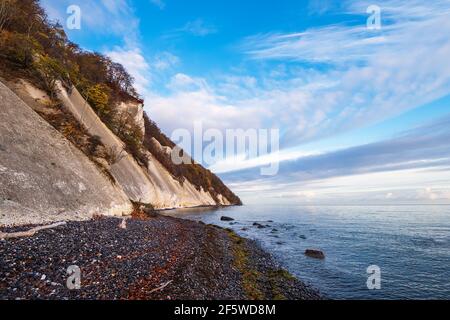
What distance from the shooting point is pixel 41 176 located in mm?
18391

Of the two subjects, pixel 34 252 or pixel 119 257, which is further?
pixel 119 257

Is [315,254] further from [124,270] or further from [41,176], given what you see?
[41,176]

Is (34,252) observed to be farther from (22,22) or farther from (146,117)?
(146,117)

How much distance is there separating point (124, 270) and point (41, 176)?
11927 mm

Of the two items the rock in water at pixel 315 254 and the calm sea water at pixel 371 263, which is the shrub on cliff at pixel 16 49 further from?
the rock in water at pixel 315 254

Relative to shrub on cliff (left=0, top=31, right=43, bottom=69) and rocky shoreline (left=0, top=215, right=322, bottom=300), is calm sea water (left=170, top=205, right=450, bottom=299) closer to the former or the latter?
rocky shoreline (left=0, top=215, right=322, bottom=300)

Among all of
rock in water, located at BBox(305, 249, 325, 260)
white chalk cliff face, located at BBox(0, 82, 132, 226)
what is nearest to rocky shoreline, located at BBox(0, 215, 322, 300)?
white chalk cliff face, located at BBox(0, 82, 132, 226)

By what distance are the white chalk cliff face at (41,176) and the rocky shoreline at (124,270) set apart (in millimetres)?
2442

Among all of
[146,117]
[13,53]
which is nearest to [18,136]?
[13,53]

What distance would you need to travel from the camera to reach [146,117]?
281 feet

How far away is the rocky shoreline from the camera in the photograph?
28.4 ft

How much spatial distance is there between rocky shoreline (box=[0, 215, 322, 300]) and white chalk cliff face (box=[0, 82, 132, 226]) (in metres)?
2.44

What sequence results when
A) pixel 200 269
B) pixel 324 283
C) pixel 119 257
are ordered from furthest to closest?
1. pixel 324 283
2. pixel 200 269
3. pixel 119 257
